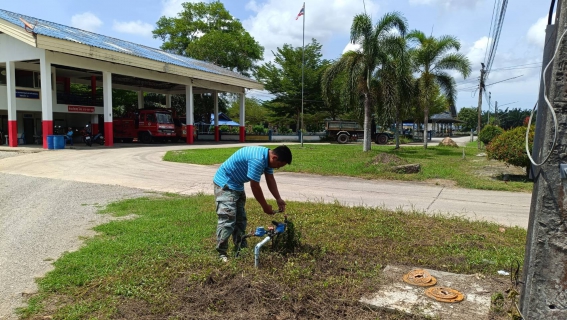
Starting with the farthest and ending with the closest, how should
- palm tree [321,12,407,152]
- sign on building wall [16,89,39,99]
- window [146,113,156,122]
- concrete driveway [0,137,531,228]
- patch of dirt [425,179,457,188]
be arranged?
1. window [146,113,156,122]
2. sign on building wall [16,89,39,99]
3. palm tree [321,12,407,152]
4. patch of dirt [425,179,457,188]
5. concrete driveway [0,137,531,228]

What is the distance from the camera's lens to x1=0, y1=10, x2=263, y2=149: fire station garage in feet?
73.3

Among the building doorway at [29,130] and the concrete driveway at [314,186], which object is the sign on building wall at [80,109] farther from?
the concrete driveway at [314,186]

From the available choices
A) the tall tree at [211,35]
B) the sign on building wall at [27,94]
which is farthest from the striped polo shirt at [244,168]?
the tall tree at [211,35]

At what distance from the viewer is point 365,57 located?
2064 cm

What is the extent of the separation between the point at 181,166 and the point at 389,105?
1094cm

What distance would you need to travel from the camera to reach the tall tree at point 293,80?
41.9m

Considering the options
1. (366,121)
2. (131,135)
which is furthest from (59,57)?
(366,121)

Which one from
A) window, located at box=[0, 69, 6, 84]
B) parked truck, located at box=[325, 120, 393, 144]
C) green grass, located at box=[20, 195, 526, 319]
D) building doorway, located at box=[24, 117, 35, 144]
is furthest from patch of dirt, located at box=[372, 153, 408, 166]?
window, located at box=[0, 69, 6, 84]

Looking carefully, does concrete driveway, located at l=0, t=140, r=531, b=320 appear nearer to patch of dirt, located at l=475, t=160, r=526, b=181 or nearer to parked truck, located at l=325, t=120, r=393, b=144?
patch of dirt, located at l=475, t=160, r=526, b=181

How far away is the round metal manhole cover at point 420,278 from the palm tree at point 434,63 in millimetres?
23991

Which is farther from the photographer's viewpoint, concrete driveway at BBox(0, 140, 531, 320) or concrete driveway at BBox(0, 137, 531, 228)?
concrete driveway at BBox(0, 137, 531, 228)

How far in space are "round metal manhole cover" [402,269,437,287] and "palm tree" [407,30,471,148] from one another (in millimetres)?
23991

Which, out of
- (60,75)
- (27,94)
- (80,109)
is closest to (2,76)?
(27,94)

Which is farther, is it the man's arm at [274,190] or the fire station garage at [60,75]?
the fire station garage at [60,75]
